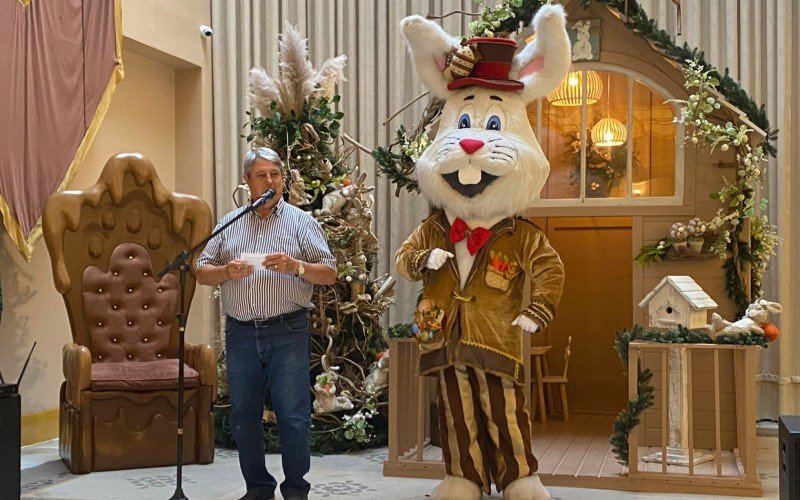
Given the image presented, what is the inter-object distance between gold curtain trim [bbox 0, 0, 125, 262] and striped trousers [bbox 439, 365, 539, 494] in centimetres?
272

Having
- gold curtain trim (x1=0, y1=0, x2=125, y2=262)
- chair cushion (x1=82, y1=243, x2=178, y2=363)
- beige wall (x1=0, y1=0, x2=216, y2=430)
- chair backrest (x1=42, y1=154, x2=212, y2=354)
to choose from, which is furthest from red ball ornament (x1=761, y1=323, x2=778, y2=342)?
beige wall (x1=0, y1=0, x2=216, y2=430)

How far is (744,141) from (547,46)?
1.43 metres

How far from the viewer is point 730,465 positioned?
198 inches

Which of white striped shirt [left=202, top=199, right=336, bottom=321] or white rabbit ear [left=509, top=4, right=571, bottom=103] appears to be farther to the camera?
white rabbit ear [left=509, top=4, right=571, bottom=103]

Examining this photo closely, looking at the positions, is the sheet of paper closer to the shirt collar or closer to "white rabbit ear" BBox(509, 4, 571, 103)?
the shirt collar

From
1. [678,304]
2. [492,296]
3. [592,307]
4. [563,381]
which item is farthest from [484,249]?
[592,307]

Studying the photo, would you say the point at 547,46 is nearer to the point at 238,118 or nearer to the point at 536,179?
the point at 536,179

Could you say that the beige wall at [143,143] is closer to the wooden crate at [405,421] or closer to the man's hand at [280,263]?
the wooden crate at [405,421]

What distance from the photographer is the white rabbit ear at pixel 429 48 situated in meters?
4.55

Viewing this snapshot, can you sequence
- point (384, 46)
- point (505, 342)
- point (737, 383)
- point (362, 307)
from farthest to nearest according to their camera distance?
point (384, 46) → point (362, 307) → point (737, 383) → point (505, 342)

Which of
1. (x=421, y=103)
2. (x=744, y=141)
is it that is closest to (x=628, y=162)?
(x=744, y=141)

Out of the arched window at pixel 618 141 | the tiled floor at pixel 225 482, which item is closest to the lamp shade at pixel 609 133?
the arched window at pixel 618 141

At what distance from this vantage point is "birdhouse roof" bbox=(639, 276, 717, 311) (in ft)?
16.1

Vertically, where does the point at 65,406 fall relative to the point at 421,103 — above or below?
below
